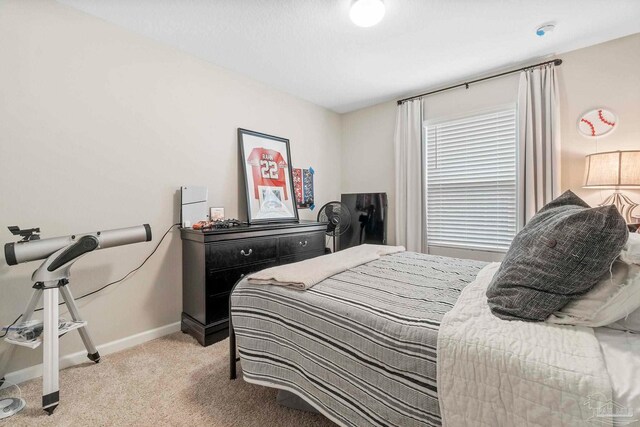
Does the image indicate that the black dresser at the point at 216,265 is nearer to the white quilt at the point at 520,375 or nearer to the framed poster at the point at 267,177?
the framed poster at the point at 267,177

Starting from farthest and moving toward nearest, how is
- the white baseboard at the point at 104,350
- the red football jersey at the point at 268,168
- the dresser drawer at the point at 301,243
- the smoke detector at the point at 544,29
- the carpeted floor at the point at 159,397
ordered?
the red football jersey at the point at 268,168
the dresser drawer at the point at 301,243
the smoke detector at the point at 544,29
the white baseboard at the point at 104,350
the carpeted floor at the point at 159,397

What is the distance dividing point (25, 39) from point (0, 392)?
2099mm

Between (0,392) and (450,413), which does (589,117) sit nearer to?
(450,413)

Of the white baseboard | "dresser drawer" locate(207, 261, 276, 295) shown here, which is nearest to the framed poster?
"dresser drawer" locate(207, 261, 276, 295)

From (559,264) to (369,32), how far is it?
2029 millimetres

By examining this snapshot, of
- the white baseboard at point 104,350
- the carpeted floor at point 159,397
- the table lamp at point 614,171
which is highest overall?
the table lamp at point 614,171

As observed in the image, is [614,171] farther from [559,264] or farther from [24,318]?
[24,318]

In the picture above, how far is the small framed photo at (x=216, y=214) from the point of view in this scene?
2529mm

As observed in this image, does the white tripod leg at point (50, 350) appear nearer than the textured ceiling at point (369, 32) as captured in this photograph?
Yes

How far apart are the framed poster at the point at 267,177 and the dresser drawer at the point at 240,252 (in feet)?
1.27

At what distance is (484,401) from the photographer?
79 cm

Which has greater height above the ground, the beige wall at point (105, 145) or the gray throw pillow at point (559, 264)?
the beige wall at point (105, 145)

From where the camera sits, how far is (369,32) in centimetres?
213

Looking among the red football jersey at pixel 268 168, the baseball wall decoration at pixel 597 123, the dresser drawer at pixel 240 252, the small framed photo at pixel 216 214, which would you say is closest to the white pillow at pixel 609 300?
A: the dresser drawer at pixel 240 252
